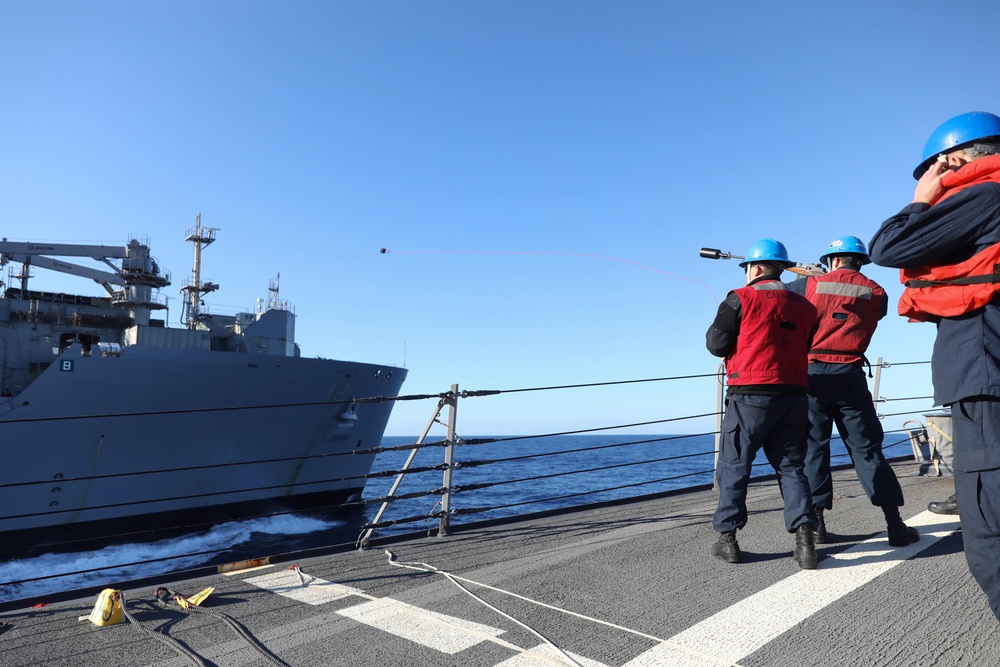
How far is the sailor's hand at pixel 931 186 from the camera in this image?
171 cm

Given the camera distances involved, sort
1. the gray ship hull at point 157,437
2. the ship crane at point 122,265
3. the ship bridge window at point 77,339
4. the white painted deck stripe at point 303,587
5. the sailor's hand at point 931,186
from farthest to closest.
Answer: the ship crane at point 122,265, the ship bridge window at point 77,339, the gray ship hull at point 157,437, the white painted deck stripe at point 303,587, the sailor's hand at point 931,186

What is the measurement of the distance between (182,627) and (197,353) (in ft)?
50.8

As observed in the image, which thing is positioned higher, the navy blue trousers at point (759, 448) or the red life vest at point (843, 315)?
the red life vest at point (843, 315)

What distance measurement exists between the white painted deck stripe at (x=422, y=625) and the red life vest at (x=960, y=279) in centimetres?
180

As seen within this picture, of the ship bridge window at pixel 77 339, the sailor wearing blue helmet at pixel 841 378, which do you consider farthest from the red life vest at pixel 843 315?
the ship bridge window at pixel 77 339

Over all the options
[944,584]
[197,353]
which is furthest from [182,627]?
[197,353]

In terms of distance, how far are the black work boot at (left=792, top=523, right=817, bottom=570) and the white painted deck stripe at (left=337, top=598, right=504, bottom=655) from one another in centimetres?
164

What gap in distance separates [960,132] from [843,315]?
1814mm

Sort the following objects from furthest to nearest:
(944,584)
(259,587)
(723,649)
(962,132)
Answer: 1. (259,587)
2. (944,584)
3. (723,649)
4. (962,132)

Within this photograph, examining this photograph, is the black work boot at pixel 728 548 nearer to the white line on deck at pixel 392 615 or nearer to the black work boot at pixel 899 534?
the black work boot at pixel 899 534

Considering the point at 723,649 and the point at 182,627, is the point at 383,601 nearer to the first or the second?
the point at 182,627

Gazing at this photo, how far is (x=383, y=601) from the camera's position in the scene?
248 centimetres

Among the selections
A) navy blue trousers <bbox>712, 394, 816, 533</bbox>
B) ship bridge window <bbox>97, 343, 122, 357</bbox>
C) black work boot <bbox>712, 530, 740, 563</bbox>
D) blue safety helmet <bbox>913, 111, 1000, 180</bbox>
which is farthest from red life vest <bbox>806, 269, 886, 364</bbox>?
ship bridge window <bbox>97, 343, 122, 357</bbox>

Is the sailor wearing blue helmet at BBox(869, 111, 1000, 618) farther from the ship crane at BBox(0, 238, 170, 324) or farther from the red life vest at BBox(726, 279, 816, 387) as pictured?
the ship crane at BBox(0, 238, 170, 324)
